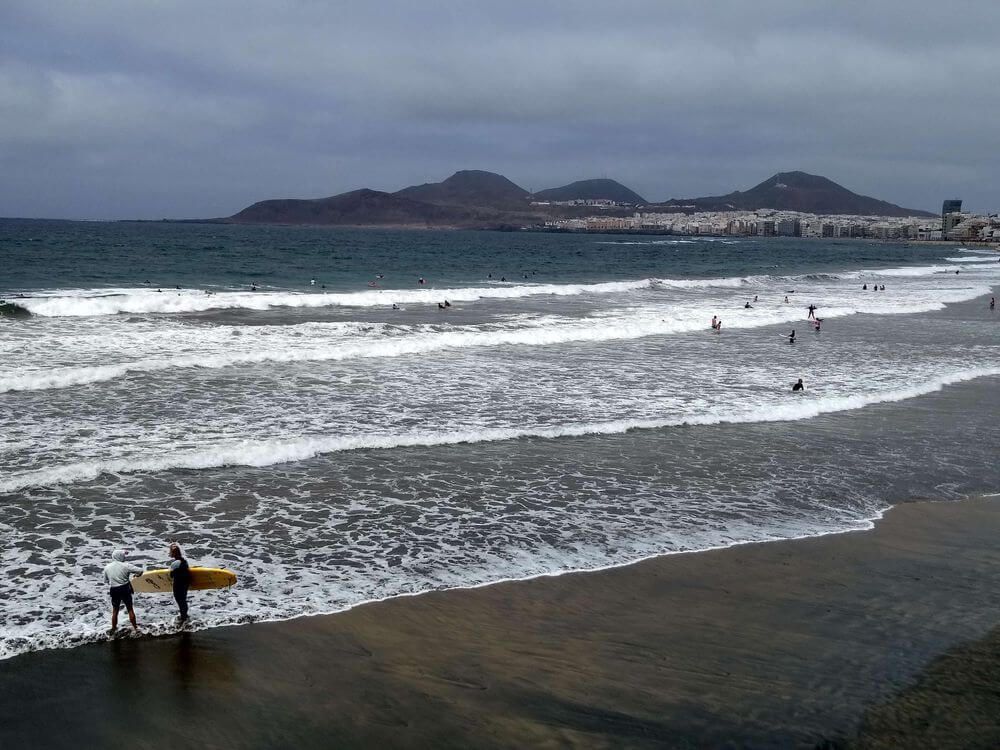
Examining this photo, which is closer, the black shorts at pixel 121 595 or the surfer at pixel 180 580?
the black shorts at pixel 121 595

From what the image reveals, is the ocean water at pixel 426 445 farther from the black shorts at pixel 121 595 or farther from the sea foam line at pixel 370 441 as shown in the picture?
the black shorts at pixel 121 595

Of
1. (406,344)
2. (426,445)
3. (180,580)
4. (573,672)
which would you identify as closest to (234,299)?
(406,344)

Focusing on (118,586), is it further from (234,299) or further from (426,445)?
(234,299)

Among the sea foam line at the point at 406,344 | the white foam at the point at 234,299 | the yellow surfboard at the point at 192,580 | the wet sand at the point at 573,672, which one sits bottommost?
the wet sand at the point at 573,672

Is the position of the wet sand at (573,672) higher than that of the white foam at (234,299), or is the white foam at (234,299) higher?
the white foam at (234,299)

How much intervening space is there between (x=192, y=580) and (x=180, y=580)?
51 centimetres

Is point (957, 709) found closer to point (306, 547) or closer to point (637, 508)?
point (637, 508)

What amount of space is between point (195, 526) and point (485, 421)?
6.97 m

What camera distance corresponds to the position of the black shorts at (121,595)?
7922mm

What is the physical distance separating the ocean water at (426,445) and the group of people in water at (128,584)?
0.19m

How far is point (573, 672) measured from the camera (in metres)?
7.32

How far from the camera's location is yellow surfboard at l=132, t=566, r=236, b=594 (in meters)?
8.41

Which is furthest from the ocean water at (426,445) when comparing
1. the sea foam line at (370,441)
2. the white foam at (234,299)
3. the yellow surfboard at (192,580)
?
the white foam at (234,299)

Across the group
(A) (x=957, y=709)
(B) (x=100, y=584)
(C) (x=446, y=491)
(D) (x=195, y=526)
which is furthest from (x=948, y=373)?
(B) (x=100, y=584)
